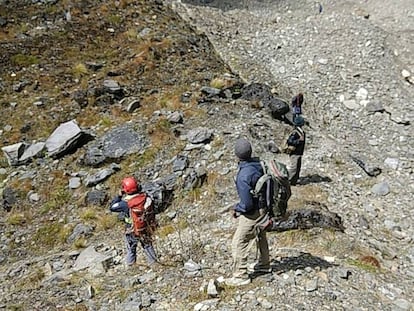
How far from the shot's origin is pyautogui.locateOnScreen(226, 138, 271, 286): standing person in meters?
7.80

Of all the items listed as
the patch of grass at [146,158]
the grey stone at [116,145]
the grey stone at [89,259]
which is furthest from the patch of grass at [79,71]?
the grey stone at [89,259]

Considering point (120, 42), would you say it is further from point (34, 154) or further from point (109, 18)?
point (34, 154)

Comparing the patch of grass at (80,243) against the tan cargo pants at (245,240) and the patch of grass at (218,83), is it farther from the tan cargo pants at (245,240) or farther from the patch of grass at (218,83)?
the patch of grass at (218,83)

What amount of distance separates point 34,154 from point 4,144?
4.52ft

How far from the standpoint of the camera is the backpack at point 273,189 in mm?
7766

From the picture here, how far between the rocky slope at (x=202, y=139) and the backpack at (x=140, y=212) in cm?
97

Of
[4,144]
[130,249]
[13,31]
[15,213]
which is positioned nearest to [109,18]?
[13,31]

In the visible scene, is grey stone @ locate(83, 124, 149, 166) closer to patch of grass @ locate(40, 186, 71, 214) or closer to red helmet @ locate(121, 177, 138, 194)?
patch of grass @ locate(40, 186, 71, 214)

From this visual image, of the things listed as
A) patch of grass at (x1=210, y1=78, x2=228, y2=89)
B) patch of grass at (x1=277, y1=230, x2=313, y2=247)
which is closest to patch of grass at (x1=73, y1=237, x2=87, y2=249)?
patch of grass at (x1=277, y1=230, x2=313, y2=247)

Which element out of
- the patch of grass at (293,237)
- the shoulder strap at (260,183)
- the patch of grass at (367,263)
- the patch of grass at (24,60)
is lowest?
the patch of grass at (367,263)

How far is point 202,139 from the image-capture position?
49.0ft

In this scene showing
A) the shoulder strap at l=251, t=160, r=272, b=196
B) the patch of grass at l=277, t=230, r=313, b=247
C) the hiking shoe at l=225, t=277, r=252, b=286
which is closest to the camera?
the shoulder strap at l=251, t=160, r=272, b=196

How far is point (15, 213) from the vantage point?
539 inches

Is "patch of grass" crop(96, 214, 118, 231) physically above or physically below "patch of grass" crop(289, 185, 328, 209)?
below
